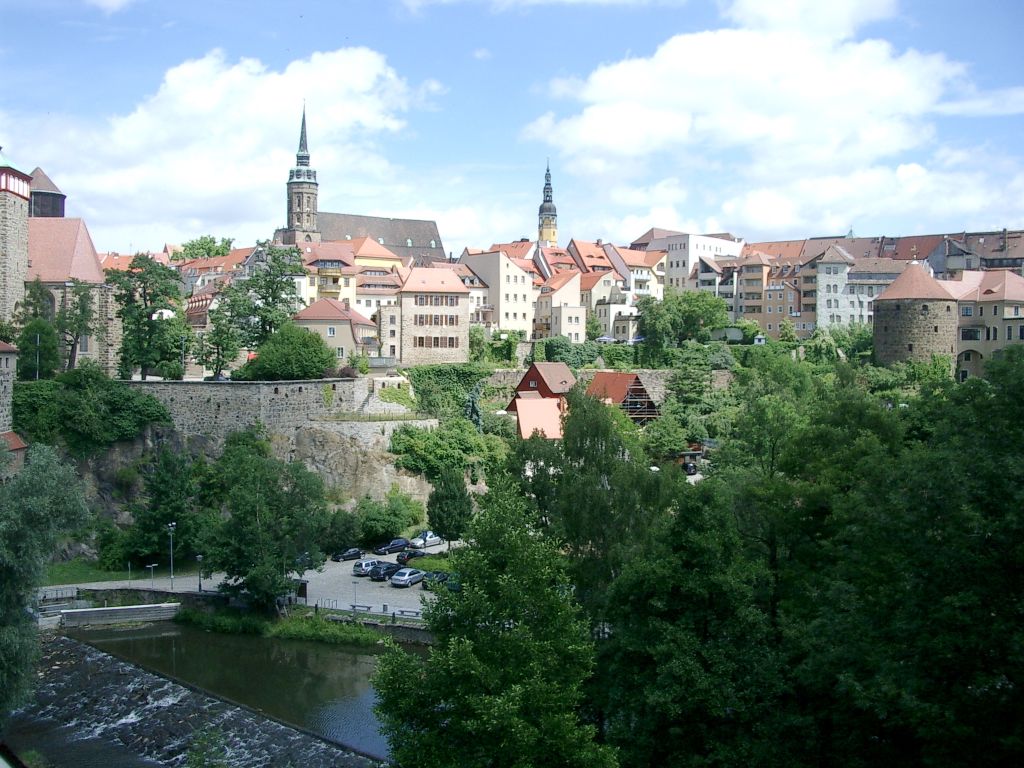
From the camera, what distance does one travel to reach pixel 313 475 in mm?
35406

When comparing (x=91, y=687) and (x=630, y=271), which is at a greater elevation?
(x=630, y=271)

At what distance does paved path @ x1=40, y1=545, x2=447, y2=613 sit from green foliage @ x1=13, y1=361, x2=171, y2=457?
7.52 meters

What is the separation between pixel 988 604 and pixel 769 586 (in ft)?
Answer: 19.0

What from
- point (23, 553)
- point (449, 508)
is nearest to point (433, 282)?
point (449, 508)

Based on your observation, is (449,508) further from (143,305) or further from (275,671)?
(143,305)

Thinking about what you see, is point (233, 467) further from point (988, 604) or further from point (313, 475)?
point (988, 604)

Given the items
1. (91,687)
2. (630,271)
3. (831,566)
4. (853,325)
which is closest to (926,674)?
(831,566)

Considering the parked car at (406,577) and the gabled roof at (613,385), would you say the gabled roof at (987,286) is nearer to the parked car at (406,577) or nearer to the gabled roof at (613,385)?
the gabled roof at (613,385)

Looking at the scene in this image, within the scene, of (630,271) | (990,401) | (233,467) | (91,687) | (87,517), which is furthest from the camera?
(630,271)

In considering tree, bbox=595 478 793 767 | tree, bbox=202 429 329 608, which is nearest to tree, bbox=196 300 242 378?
tree, bbox=202 429 329 608

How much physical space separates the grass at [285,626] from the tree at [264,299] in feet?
57.9

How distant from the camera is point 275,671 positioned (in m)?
30.3

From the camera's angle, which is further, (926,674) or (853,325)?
(853,325)

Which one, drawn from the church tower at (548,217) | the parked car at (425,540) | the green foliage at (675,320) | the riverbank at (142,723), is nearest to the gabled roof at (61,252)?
the parked car at (425,540)
